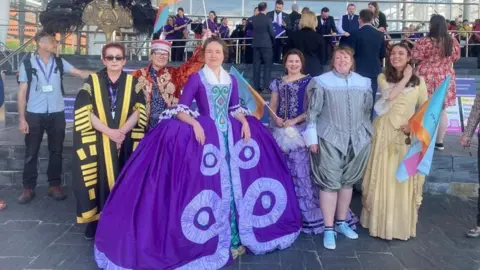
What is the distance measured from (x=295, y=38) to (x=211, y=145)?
342cm

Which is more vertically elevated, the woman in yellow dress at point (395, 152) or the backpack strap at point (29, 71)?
the backpack strap at point (29, 71)

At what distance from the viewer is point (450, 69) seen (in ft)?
17.5

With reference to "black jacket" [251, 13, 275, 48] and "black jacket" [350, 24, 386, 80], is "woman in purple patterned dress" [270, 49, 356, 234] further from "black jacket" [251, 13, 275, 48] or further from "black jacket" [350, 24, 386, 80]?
"black jacket" [251, 13, 275, 48]

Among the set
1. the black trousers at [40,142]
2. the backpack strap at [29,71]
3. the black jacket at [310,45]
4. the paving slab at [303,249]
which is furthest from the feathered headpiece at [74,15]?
the paving slab at [303,249]

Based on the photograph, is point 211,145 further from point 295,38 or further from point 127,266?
point 295,38

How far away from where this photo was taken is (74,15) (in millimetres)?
7879

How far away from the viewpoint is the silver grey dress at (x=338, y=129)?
3781 mm

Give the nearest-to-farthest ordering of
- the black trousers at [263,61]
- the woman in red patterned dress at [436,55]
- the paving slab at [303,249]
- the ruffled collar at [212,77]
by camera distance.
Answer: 1. the paving slab at [303,249]
2. the ruffled collar at [212,77]
3. the woman in red patterned dress at [436,55]
4. the black trousers at [263,61]

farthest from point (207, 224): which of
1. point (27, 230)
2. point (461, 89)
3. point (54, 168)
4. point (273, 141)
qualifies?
point (461, 89)

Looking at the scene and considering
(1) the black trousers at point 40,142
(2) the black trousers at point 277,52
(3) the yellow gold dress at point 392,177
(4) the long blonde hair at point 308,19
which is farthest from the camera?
(2) the black trousers at point 277,52

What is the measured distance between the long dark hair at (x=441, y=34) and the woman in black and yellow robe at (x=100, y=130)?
3.39m

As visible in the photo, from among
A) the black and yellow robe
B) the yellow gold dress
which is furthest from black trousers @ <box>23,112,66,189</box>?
the yellow gold dress

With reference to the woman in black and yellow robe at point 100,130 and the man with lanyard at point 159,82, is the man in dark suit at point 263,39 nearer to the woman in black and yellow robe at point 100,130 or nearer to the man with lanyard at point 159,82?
the man with lanyard at point 159,82

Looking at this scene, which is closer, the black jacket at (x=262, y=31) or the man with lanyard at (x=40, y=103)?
the man with lanyard at (x=40, y=103)
